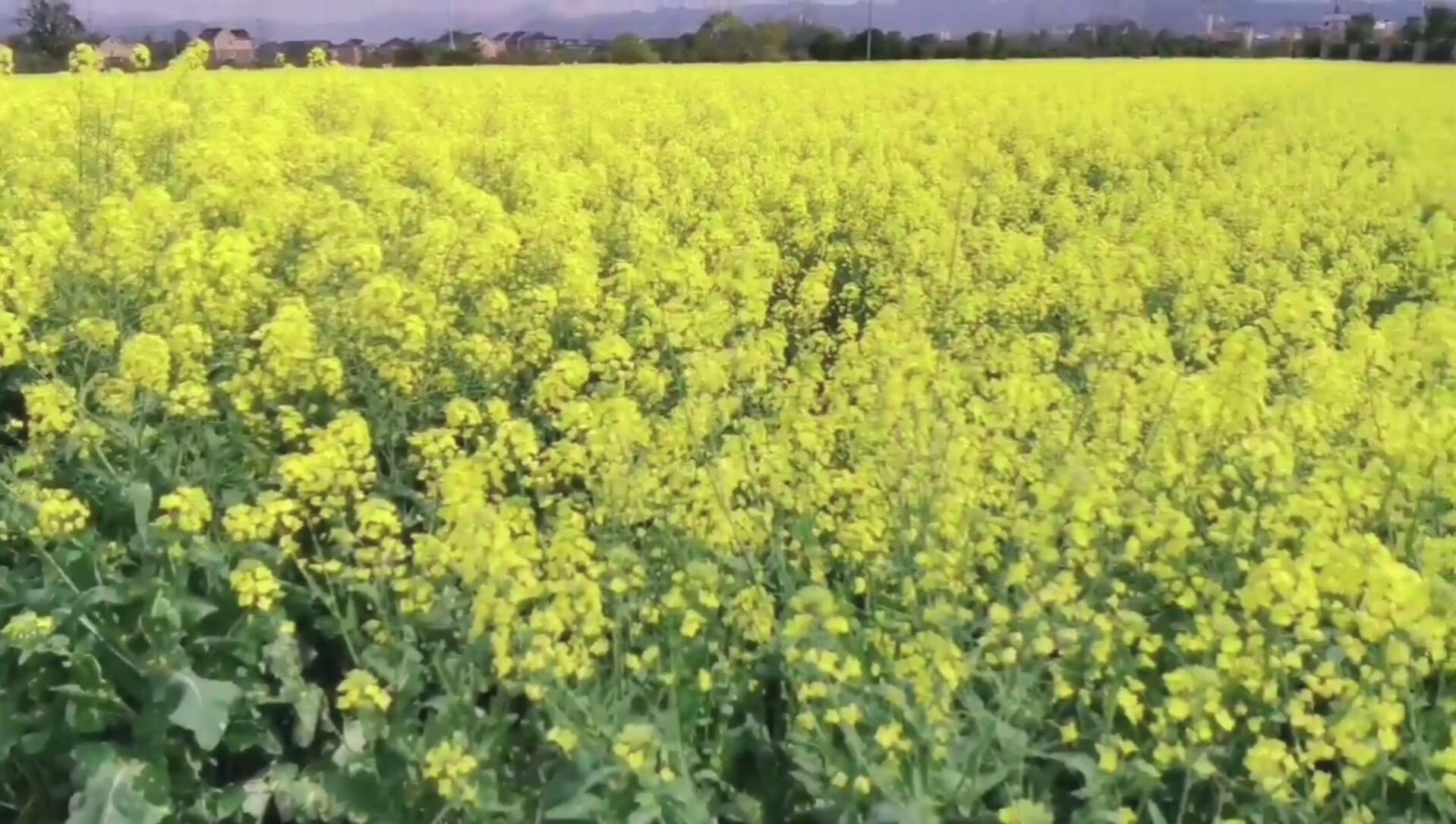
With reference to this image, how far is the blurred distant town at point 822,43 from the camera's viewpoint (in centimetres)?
1541

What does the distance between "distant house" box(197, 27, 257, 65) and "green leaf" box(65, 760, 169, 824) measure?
14608mm

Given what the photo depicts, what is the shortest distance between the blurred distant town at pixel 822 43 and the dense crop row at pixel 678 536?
996cm

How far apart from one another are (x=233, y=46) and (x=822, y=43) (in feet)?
35.9

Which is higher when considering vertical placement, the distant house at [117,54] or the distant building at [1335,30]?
the distant building at [1335,30]

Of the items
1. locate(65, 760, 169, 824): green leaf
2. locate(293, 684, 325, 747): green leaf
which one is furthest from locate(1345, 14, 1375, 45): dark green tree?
locate(65, 760, 169, 824): green leaf

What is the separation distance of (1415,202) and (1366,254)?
2.08m

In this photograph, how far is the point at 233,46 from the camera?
16906mm

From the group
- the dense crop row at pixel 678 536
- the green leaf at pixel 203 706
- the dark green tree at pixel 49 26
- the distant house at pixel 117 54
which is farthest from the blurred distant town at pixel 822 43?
the green leaf at pixel 203 706

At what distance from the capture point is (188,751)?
9.59ft

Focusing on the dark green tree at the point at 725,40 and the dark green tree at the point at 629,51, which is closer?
the dark green tree at the point at 629,51

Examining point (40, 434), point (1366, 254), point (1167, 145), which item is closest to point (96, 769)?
point (40, 434)

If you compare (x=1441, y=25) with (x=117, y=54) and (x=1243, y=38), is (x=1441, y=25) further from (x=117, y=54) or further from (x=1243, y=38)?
(x=117, y=54)

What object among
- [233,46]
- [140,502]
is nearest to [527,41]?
[233,46]

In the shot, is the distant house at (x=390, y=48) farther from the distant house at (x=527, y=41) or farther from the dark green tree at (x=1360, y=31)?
the dark green tree at (x=1360, y=31)
